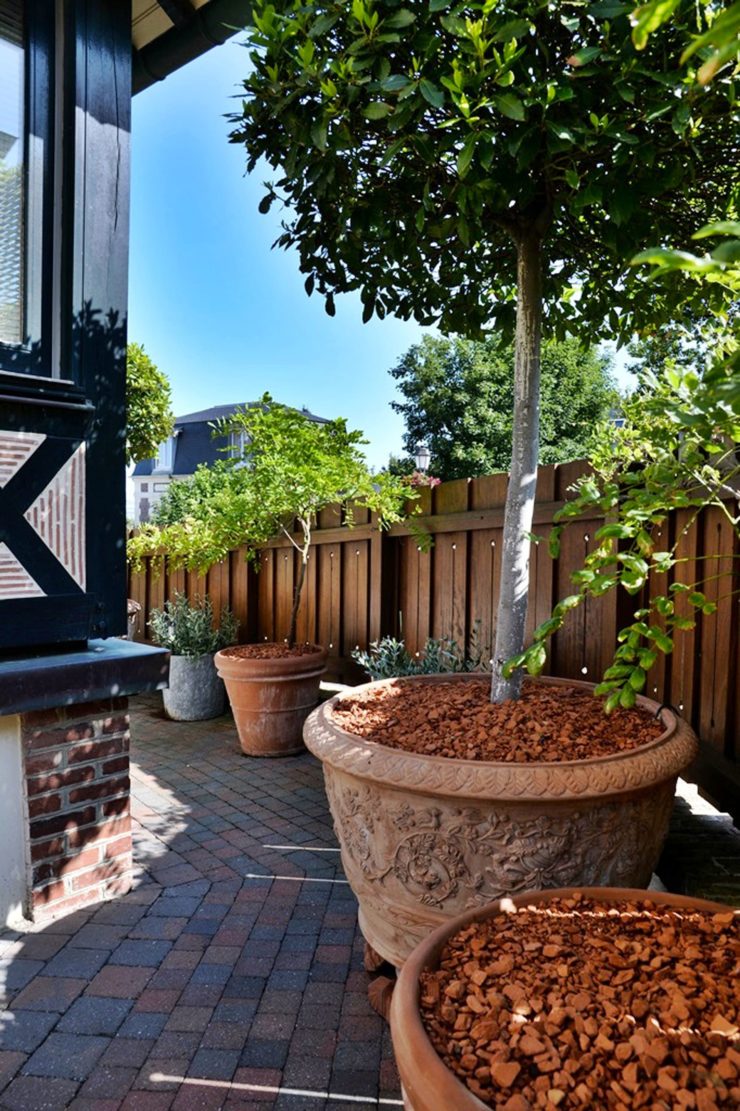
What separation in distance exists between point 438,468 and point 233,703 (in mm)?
15781

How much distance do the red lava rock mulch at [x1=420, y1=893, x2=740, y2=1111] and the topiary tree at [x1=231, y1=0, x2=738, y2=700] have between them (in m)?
0.98

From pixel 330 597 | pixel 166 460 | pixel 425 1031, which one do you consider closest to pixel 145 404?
pixel 330 597

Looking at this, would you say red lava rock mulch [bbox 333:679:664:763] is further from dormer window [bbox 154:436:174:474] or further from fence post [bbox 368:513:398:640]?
dormer window [bbox 154:436:174:474]

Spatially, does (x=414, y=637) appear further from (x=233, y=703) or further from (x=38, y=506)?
(x=38, y=506)

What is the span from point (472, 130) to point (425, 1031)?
169 cm

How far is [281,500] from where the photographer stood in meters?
4.16

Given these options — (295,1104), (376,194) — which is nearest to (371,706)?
(295,1104)

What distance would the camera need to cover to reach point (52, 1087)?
160 cm

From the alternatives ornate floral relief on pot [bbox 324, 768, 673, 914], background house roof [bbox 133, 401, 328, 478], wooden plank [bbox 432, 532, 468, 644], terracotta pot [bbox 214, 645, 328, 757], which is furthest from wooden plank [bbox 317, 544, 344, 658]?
background house roof [bbox 133, 401, 328, 478]

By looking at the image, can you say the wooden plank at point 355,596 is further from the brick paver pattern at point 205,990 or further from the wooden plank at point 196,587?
the wooden plank at point 196,587

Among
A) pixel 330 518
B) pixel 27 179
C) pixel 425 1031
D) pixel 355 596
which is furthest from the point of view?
pixel 330 518

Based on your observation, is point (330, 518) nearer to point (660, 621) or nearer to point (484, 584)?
point (484, 584)

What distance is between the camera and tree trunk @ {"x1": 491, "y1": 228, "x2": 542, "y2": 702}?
2.16m

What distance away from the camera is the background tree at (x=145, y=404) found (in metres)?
7.59
